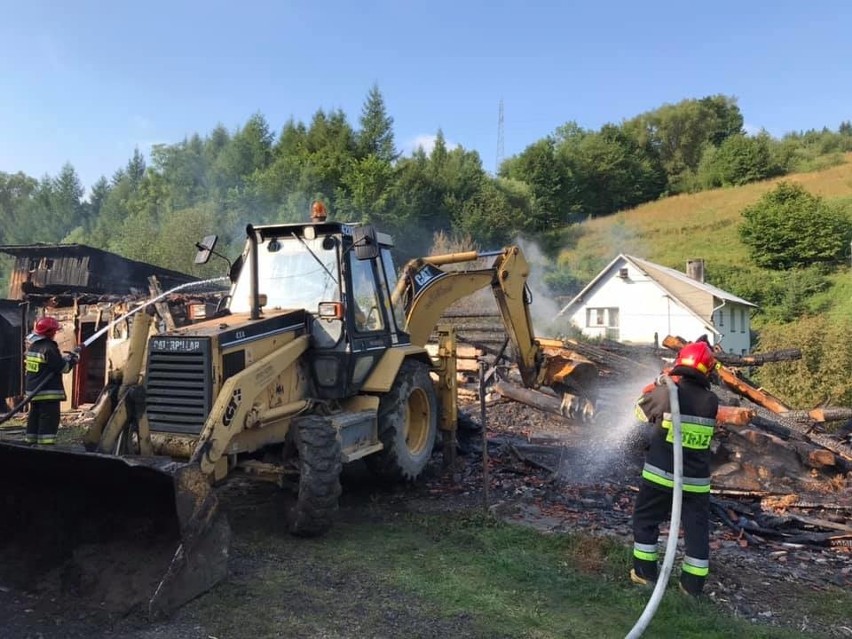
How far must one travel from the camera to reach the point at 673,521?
4.41 m

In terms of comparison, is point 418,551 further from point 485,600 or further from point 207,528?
point 207,528

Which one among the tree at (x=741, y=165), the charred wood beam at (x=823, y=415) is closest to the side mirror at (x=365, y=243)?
the charred wood beam at (x=823, y=415)

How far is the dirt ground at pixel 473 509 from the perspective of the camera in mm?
4016

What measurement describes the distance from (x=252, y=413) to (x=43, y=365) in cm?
377

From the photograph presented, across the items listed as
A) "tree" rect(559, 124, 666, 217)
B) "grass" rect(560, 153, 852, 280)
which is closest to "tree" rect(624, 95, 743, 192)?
"tree" rect(559, 124, 666, 217)

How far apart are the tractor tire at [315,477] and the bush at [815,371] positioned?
13555mm

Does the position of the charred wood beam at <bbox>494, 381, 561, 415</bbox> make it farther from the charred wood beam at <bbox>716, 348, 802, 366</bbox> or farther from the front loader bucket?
the front loader bucket

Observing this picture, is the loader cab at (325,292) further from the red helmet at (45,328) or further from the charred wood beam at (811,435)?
the charred wood beam at (811,435)

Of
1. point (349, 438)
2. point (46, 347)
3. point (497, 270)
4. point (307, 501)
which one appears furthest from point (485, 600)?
point (46, 347)

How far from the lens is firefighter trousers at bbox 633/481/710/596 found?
482 cm

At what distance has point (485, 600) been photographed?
4.54 metres

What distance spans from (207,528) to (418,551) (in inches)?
75.5

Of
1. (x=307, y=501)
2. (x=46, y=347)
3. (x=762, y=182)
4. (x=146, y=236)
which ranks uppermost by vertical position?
(x=762, y=182)

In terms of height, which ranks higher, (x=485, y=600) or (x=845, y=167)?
(x=845, y=167)
